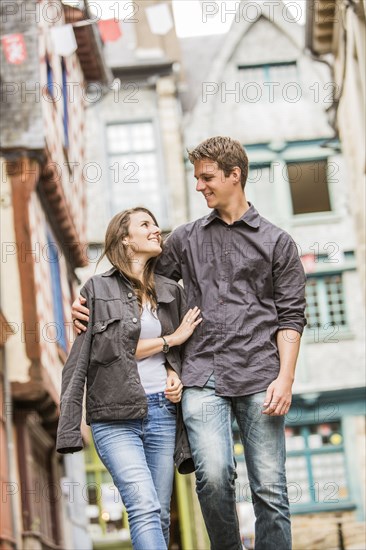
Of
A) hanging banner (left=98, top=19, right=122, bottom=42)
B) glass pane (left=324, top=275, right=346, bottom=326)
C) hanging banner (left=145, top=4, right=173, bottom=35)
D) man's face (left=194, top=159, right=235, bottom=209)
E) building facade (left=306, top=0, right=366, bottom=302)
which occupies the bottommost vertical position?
glass pane (left=324, top=275, right=346, bottom=326)

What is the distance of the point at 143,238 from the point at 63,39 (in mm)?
10442

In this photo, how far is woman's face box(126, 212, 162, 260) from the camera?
479 cm

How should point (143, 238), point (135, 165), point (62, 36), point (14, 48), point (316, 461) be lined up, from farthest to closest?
point (135, 165)
point (316, 461)
point (62, 36)
point (14, 48)
point (143, 238)

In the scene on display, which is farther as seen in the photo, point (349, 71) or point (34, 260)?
point (349, 71)

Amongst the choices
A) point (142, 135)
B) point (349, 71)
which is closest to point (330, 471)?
point (142, 135)

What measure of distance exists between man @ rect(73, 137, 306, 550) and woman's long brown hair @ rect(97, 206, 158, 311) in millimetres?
165

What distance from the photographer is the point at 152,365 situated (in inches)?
182

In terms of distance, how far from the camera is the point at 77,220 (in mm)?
17812

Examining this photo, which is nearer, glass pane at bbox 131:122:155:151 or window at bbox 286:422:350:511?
window at bbox 286:422:350:511

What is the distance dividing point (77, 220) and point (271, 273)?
43.5 feet

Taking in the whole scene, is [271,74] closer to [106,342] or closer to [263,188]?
[263,188]

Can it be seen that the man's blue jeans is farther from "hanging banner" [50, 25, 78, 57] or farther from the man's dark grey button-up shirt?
"hanging banner" [50, 25, 78, 57]

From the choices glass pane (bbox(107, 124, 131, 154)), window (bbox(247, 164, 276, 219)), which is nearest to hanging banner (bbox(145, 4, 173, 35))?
window (bbox(247, 164, 276, 219))

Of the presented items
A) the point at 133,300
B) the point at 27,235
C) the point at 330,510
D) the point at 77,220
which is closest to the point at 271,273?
the point at 133,300
